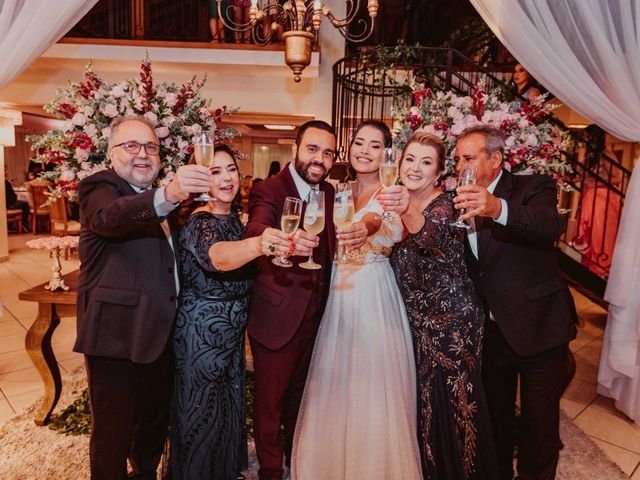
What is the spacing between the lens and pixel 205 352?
212 centimetres

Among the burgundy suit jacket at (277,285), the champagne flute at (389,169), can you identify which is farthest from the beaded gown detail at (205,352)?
the champagne flute at (389,169)

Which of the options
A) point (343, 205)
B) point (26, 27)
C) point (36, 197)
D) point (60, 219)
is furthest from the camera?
point (36, 197)

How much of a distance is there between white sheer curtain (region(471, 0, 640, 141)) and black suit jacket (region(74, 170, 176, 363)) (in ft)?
7.69

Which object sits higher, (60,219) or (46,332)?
(60,219)

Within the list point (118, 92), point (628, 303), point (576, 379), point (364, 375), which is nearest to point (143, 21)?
point (118, 92)

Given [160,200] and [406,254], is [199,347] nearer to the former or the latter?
[160,200]

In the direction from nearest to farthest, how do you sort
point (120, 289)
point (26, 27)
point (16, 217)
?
point (120, 289)
point (26, 27)
point (16, 217)

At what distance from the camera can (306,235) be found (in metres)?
1.75

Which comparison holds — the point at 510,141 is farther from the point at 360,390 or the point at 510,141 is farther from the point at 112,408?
the point at 112,408

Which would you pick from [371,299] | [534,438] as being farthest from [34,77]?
[534,438]

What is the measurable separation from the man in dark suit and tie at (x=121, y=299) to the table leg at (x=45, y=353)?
4.00ft

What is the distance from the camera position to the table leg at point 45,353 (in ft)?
9.81

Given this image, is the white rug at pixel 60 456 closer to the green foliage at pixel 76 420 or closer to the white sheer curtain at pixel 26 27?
the green foliage at pixel 76 420

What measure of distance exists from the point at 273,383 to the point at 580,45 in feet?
8.81
